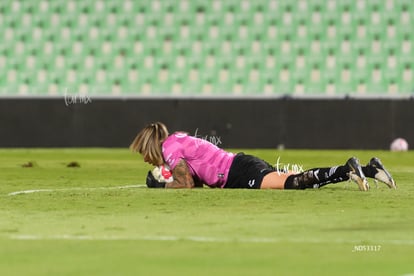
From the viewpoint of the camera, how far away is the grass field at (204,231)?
6.01m

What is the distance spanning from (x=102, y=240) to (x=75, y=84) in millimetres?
22732

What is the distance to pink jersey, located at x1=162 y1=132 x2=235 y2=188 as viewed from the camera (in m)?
11.3

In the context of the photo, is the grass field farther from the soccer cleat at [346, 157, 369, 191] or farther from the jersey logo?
the jersey logo

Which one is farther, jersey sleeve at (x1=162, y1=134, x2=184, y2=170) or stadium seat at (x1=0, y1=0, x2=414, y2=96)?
stadium seat at (x1=0, y1=0, x2=414, y2=96)

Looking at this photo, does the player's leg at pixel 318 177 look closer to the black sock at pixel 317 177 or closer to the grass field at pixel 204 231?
the black sock at pixel 317 177

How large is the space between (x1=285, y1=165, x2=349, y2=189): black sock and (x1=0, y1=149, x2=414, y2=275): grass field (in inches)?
4.5

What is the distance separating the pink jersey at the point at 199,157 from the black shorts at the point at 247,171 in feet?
0.21

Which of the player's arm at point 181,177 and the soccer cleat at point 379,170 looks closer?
the soccer cleat at point 379,170

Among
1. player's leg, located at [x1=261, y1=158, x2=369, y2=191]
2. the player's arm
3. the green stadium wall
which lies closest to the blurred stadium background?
the green stadium wall

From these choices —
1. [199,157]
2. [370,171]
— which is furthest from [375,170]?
[199,157]

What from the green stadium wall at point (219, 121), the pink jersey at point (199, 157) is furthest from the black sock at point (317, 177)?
the green stadium wall at point (219, 121)

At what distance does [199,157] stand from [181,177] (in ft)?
1.11

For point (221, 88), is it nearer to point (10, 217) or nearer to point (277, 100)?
point (277, 100)

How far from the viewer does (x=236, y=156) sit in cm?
1159
